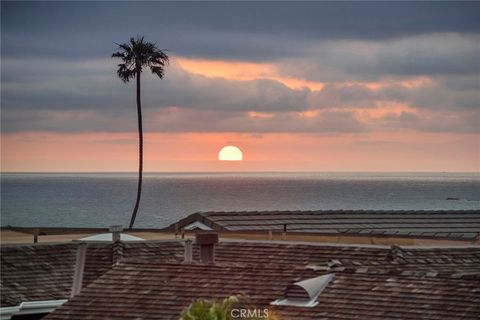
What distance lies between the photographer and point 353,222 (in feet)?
127

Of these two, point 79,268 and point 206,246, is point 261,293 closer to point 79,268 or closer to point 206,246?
point 206,246

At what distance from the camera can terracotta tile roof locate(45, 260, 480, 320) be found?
2006 centimetres

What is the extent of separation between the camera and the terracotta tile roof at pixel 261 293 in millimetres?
20062

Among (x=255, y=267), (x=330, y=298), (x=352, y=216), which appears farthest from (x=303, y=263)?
(x=352, y=216)

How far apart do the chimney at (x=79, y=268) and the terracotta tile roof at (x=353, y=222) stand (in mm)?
6782

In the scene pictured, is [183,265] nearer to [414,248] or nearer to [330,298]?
[330,298]

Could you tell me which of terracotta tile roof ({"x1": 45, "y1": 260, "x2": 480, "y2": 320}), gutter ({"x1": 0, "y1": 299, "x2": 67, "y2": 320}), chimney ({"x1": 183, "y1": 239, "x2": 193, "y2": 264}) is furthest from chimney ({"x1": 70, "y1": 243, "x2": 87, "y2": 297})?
terracotta tile roof ({"x1": 45, "y1": 260, "x2": 480, "y2": 320})

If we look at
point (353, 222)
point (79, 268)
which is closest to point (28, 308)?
point (79, 268)

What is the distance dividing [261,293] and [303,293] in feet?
3.47
